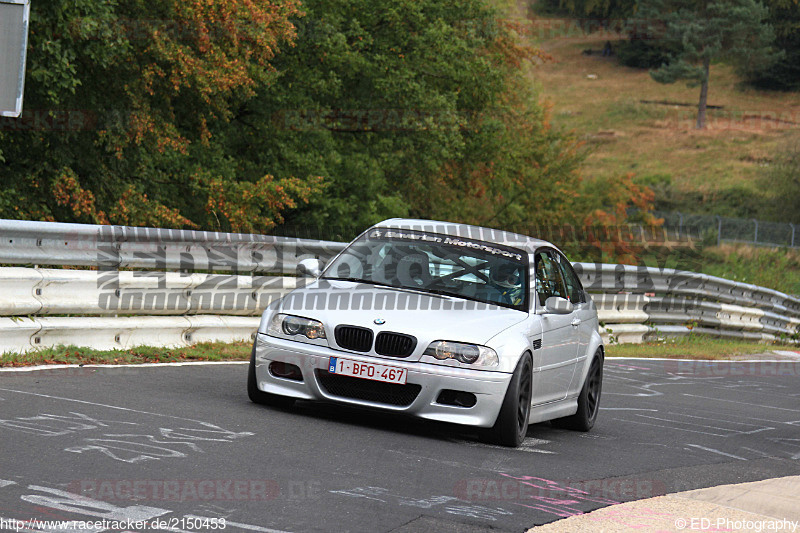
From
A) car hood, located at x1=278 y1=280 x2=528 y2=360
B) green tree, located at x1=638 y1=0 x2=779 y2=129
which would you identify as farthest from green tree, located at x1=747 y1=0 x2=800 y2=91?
car hood, located at x1=278 y1=280 x2=528 y2=360

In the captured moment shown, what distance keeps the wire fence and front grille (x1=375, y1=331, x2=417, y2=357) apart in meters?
60.0

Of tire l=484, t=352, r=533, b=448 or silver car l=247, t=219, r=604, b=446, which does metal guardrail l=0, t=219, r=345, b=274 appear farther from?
tire l=484, t=352, r=533, b=448

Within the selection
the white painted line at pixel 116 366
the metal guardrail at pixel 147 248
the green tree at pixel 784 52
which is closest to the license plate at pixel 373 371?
the white painted line at pixel 116 366

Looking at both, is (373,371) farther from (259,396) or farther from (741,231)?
(741,231)

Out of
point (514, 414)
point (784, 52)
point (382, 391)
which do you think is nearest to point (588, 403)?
A: point (514, 414)

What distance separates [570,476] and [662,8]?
11867 cm

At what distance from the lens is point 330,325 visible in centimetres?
813

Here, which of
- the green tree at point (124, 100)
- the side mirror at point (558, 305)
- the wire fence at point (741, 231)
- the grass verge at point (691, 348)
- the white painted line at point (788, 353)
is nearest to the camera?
the side mirror at point (558, 305)

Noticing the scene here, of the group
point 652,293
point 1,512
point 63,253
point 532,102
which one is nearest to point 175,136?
point 652,293

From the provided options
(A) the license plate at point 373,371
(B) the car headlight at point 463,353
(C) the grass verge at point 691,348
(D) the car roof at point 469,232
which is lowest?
(C) the grass verge at point 691,348

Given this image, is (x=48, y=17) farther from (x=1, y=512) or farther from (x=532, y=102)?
(x=532, y=102)

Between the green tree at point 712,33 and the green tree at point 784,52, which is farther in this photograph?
the green tree at point 784,52

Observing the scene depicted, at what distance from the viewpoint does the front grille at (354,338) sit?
8.03m

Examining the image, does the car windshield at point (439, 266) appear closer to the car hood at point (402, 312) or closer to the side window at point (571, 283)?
the car hood at point (402, 312)
